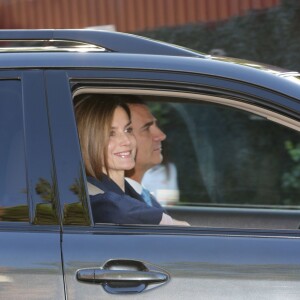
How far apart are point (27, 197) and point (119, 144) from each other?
643 mm

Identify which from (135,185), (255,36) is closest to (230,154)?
(255,36)

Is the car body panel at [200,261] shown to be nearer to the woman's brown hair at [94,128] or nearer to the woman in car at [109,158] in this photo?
the woman in car at [109,158]

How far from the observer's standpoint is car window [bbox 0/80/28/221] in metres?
3.23

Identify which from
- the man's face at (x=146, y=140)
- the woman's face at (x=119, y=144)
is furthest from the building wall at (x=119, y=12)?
the woman's face at (x=119, y=144)

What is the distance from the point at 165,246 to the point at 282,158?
515 centimetres

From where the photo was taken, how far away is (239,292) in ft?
10.0

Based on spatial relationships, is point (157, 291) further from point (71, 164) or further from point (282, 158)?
point (282, 158)

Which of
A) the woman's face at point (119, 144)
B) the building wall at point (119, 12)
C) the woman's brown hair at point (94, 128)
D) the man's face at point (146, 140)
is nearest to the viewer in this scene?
the woman's brown hair at point (94, 128)

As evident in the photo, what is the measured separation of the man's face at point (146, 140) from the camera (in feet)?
14.1

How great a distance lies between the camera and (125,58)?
332 cm

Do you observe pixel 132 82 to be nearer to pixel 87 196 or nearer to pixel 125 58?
pixel 125 58

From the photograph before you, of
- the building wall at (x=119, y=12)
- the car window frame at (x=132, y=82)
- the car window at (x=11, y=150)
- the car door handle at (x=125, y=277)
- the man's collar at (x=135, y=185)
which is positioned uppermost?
the building wall at (x=119, y=12)

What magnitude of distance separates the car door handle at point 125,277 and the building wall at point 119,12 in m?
6.68

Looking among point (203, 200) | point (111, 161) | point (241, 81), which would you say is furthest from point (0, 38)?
point (203, 200)
